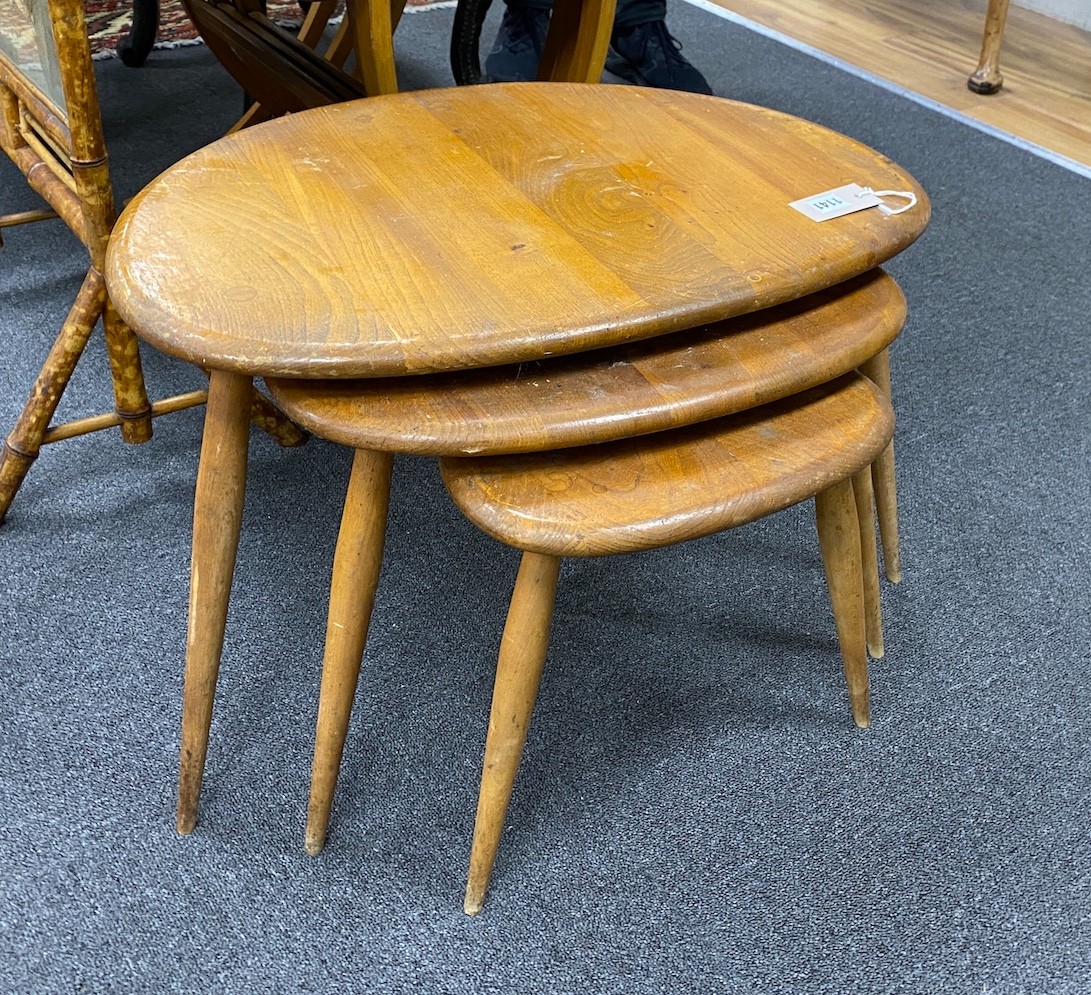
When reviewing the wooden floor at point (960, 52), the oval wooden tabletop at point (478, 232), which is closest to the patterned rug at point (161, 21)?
the wooden floor at point (960, 52)

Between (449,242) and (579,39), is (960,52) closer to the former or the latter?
(579,39)

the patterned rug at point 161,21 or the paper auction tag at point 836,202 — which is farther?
the patterned rug at point 161,21

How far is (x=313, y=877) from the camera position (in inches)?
37.4

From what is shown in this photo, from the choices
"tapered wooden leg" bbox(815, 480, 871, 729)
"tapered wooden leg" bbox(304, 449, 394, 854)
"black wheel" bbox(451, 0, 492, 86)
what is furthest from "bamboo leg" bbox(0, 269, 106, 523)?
"black wheel" bbox(451, 0, 492, 86)

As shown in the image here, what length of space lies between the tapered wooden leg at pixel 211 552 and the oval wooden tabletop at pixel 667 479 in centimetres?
17

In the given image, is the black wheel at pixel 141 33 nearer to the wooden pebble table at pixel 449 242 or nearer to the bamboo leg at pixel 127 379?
the bamboo leg at pixel 127 379

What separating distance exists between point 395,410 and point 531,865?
0.43m

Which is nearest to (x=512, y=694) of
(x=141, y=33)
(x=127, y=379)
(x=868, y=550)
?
(x=868, y=550)

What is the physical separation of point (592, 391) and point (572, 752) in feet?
1.37

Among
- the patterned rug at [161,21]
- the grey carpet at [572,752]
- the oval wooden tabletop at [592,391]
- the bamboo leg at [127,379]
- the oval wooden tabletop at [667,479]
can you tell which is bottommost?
the patterned rug at [161,21]

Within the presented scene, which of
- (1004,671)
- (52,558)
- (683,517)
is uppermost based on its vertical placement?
(683,517)

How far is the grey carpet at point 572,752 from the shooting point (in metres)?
0.91

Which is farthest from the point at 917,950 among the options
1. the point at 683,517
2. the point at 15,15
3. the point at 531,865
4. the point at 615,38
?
the point at 615,38

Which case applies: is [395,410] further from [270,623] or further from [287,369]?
[270,623]
